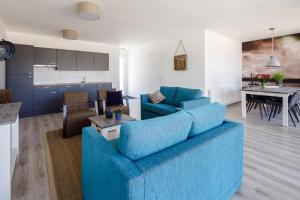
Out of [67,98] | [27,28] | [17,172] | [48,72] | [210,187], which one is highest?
[27,28]

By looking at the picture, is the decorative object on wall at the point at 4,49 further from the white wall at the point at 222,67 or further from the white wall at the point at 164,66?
the white wall at the point at 222,67

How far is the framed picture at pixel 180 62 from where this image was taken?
18.8ft

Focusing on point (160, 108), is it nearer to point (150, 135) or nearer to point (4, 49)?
point (150, 135)

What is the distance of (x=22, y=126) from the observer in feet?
13.5

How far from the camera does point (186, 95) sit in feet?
13.5

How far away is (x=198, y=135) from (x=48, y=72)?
571 centimetres

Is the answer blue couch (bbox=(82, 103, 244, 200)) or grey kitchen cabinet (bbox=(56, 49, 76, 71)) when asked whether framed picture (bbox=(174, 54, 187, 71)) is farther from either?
blue couch (bbox=(82, 103, 244, 200))

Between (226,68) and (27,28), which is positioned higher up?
(27,28)

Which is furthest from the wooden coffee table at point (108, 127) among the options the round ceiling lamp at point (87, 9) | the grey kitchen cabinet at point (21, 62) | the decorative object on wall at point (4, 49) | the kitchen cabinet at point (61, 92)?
the grey kitchen cabinet at point (21, 62)

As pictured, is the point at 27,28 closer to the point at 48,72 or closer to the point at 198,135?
the point at 48,72

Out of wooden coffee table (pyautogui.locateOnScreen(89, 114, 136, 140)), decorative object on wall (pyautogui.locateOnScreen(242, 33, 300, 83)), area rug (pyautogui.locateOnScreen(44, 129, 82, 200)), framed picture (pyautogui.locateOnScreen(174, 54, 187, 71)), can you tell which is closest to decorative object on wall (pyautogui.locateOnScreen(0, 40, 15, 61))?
area rug (pyautogui.locateOnScreen(44, 129, 82, 200))

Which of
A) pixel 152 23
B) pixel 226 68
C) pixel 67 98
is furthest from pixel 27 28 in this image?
pixel 226 68

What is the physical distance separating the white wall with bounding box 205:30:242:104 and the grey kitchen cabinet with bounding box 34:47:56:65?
475cm

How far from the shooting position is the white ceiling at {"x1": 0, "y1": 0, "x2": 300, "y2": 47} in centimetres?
327
